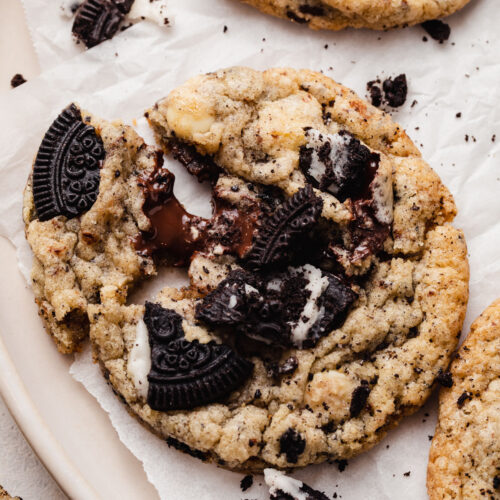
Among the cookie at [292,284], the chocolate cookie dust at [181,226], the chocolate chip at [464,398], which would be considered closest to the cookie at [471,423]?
the chocolate chip at [464,398]

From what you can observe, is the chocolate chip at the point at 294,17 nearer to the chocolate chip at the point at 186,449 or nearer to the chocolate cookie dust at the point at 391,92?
the chocolate cookie dust at the point at 391,92

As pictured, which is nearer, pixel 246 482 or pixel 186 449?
pixel 186 449

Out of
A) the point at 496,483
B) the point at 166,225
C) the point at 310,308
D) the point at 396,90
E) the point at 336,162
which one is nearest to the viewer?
the point at 496,483

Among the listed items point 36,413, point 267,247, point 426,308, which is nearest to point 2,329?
point 36,413

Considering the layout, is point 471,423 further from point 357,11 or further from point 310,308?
point 357,11

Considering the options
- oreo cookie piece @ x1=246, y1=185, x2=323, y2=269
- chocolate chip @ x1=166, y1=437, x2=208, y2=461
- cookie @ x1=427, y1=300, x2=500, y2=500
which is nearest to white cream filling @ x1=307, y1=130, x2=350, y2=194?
oreo cookie piece @ x1=246, y1=185, x2=323, y2=269

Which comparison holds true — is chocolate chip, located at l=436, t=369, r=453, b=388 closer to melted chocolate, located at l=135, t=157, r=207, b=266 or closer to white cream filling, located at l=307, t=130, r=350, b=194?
white cream filling, located at l=307, t=130, r=350, b=194

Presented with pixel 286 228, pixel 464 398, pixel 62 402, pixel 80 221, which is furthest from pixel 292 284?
pixel 62 402
